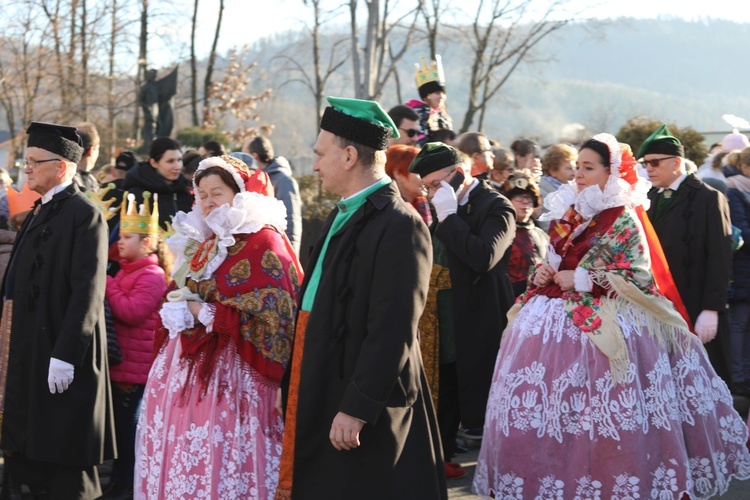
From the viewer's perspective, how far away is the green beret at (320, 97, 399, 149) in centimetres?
356

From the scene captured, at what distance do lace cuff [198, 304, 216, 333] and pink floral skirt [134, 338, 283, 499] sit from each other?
156 millimetres

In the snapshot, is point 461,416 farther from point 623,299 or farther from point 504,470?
point 623,299

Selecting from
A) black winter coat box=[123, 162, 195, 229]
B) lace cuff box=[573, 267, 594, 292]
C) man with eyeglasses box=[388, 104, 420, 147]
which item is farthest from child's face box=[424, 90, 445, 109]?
lace cuff box=[573, 267, 594, 292]

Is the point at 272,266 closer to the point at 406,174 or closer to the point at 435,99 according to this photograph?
the point at 406,174

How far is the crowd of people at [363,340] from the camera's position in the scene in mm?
3449

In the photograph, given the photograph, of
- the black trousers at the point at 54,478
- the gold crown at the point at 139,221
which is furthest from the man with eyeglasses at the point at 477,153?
the black trousers at the point at 54,478

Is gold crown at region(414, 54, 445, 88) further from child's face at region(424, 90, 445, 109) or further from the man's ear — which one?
the man's ear

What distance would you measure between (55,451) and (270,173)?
3639mm

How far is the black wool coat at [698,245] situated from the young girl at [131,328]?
3.33 metres

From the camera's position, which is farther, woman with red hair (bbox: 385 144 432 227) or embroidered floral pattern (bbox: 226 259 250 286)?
woman with red hair (bbox: 385 144 432 227)

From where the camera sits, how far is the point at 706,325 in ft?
19.4

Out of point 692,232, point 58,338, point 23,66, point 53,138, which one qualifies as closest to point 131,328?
point 58,338

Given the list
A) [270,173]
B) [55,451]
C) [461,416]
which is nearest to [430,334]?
[461,416]

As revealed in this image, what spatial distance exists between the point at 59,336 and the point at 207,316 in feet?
3.09
